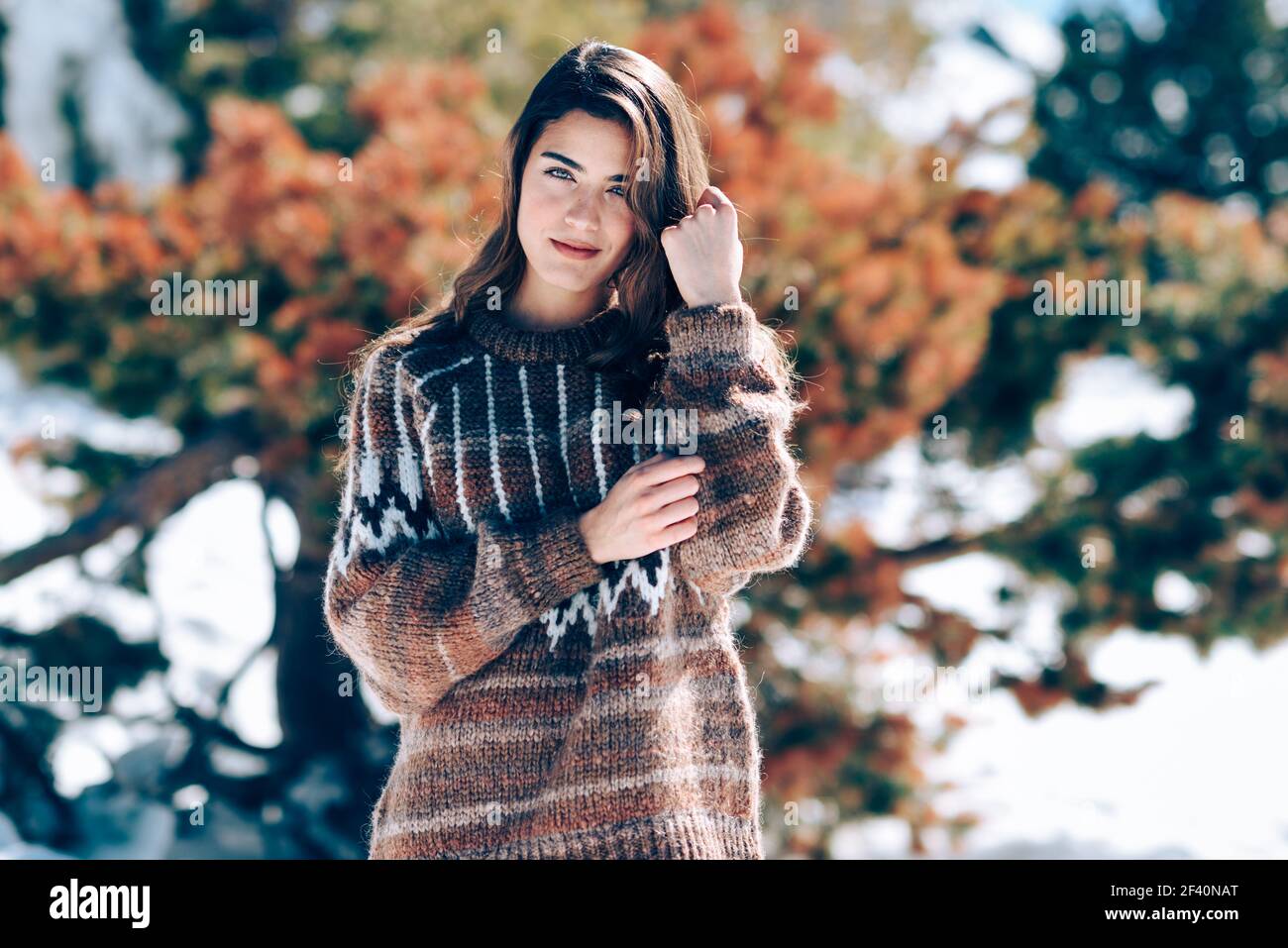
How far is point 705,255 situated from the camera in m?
1.49

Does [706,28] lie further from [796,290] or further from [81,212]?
[81,212]

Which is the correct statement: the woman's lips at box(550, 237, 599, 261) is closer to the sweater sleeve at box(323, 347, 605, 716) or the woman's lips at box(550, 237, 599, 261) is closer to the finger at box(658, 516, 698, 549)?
the sweater sleeve at box(323, 347, 605, 716)

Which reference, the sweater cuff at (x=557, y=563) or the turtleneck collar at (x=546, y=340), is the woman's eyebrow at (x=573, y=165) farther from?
the sweater cuff at (x=557, y=563)

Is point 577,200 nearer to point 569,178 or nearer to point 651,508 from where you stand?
point 569,178

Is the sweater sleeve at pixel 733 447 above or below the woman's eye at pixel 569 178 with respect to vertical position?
below

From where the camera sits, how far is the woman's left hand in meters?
1.48

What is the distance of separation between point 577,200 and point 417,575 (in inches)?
18.9

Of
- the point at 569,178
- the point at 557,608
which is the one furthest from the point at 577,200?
the point at 557,608

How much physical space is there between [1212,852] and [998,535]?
4.52ft
